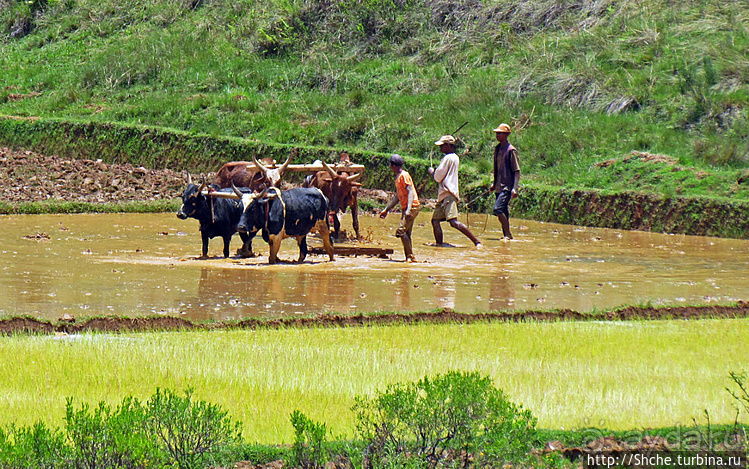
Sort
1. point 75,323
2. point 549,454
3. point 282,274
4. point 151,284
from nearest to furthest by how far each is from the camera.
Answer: point 549,454, point 75,323, point 151,284, point 282,274

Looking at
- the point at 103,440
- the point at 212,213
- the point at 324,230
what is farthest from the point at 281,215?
the point at 103,440

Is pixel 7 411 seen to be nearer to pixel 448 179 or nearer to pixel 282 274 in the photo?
pixel 282 274

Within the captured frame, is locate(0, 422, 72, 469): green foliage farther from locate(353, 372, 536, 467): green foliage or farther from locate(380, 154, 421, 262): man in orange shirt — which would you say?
locate(380, 154, 421, 262): man in orange shirt

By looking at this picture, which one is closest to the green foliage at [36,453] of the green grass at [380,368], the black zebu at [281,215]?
the green grass at [380,368]

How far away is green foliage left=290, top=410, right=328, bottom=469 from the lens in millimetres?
4766

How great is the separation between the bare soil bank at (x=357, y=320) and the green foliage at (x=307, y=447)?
14.2 feet

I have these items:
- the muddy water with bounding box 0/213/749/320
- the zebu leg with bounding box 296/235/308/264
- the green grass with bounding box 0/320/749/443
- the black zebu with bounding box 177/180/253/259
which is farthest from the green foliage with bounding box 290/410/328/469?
the black zebu with bounding box 177/180/253/259

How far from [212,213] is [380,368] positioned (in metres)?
6.60

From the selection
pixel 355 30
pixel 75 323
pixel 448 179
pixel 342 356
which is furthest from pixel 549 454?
pixel 355 30

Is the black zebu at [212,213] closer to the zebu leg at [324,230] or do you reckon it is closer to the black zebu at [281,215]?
the black zebu at [281,215]

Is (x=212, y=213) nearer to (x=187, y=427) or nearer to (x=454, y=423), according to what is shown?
(x=187, y=427)

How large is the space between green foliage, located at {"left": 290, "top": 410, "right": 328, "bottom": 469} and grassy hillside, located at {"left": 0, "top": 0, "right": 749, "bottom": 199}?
45.8ft

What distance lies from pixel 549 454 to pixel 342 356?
2.95 meters

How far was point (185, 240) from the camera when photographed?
15.7 metres
